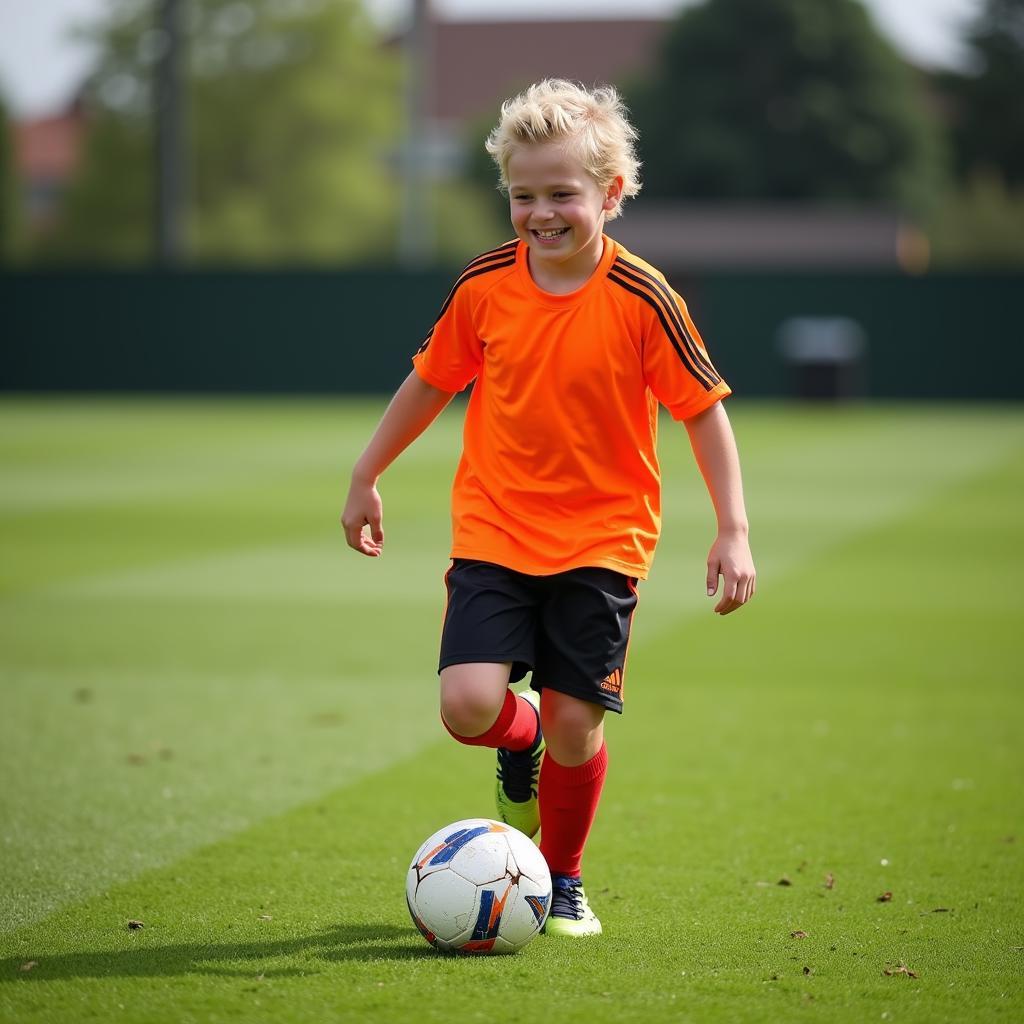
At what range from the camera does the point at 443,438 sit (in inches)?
952

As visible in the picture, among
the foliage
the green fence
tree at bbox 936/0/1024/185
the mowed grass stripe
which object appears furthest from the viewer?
tree at bbox 936/0/1024/185

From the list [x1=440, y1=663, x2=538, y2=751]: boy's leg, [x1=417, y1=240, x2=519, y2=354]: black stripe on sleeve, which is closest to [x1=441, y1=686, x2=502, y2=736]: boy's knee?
[x1=440, y1=663, x2=538, y2=751]: boy's leg

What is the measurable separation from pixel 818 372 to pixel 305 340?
30.8 feet

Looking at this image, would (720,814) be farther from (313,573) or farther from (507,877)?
(313,573)

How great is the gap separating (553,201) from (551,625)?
1024 millimetres

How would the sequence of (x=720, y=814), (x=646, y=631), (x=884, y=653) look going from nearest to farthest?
(x=720, y=814), (x=884, y=653), (x=646, y=631)

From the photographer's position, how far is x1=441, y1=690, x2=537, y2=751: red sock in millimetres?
4328

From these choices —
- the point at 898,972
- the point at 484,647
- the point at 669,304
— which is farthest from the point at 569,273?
the point at 898,972

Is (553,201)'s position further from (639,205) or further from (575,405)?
(639,205)

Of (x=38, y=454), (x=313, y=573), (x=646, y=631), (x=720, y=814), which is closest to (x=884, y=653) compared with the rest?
(x=646, y=631)

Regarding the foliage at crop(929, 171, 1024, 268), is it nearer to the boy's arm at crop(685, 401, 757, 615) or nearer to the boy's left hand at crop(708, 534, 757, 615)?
the boy's arm at crop(685, 401, 757, 615)

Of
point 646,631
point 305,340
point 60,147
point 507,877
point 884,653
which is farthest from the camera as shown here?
point 60,147

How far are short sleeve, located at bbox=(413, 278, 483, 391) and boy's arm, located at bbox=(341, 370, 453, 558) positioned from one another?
0.04 m

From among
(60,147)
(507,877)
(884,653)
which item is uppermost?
(507,877)
